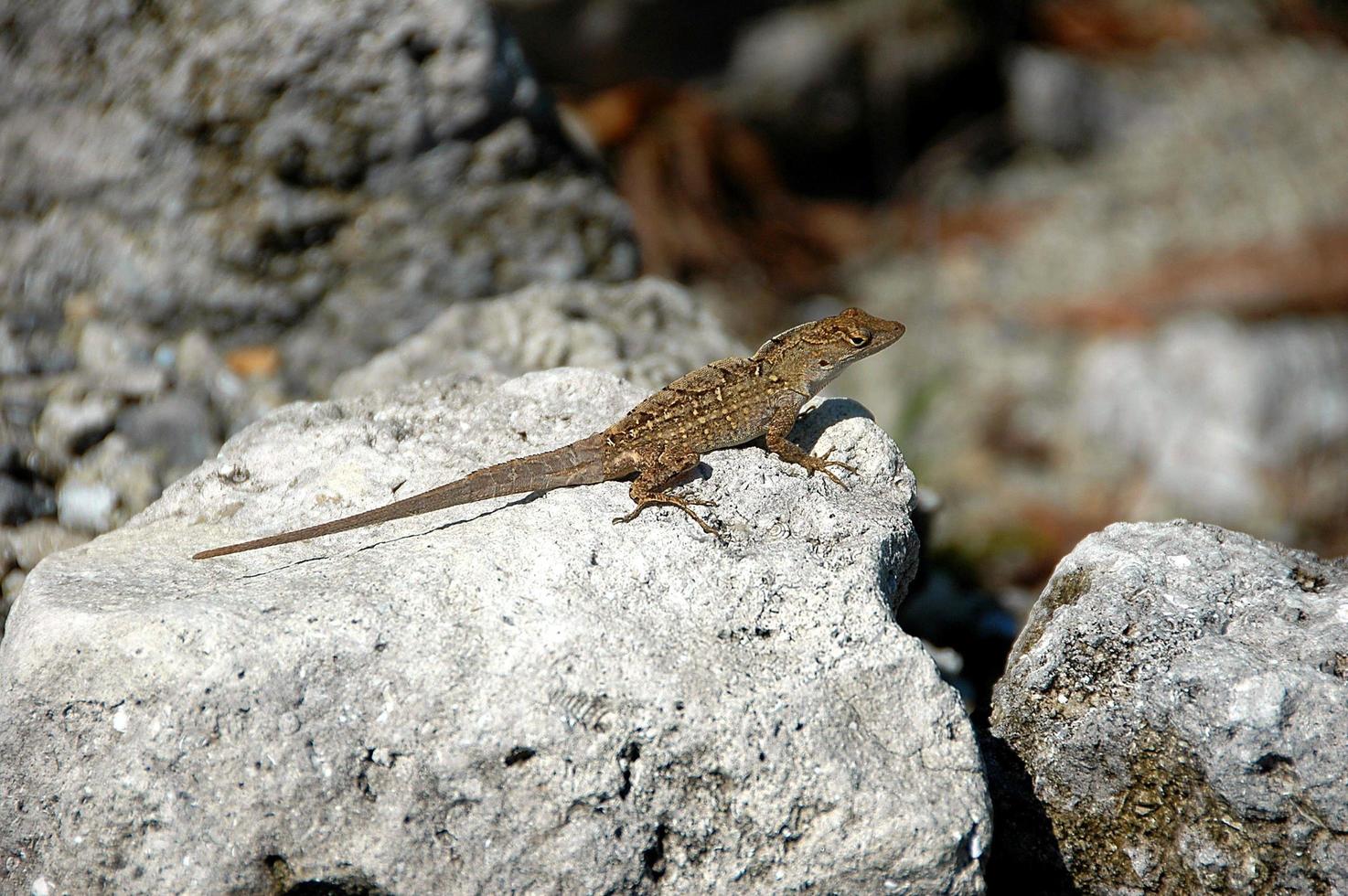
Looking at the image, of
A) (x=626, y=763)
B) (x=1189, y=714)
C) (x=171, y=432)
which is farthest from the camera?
(x=171, y=432)

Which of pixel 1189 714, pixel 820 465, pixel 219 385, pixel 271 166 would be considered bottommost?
pixel 1189 714

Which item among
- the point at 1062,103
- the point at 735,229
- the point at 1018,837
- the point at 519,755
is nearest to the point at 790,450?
the point at 1018,837

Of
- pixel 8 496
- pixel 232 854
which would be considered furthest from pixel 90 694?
pixel 8 496

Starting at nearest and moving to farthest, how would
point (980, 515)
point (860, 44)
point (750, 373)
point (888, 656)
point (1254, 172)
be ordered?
point (888, 656)
point (750, 373)
point (980, 515)
point (860, 44)
point (1254, 172)

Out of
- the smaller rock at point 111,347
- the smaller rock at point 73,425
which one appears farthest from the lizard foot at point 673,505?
the smaller rock at point 111,347

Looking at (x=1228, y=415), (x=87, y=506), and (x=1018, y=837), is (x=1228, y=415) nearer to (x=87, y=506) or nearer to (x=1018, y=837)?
(x=1018, y=837)

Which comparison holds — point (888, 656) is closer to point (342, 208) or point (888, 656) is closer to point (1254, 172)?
point (342, 208)

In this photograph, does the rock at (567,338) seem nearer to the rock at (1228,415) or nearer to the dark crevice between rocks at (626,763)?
the dark crevice between rocks at (626,763)
